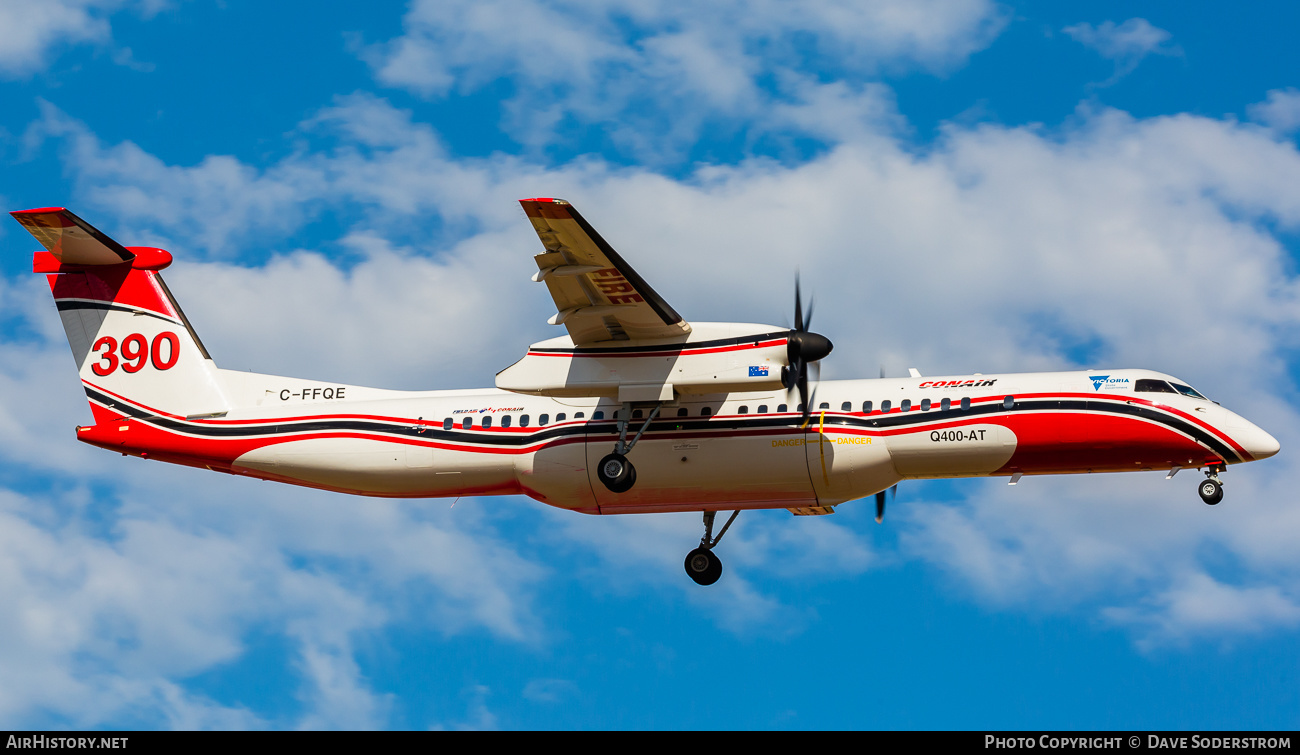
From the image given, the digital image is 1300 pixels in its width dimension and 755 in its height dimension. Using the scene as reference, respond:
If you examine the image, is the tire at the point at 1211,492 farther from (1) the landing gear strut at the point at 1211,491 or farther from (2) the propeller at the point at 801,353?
(2) the propeller at the point at 801,353

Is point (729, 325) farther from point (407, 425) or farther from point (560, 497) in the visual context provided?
point (407, 425)

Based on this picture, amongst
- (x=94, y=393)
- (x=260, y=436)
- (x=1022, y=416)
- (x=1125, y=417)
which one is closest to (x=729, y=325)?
(x=1022, y=416)

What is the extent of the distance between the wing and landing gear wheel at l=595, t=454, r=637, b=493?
2.00m

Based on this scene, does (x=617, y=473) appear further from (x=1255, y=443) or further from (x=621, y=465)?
(x=1255, y=443)

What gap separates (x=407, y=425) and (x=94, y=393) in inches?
243

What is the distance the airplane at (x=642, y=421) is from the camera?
21.0 meters

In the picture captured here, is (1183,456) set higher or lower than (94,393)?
lower

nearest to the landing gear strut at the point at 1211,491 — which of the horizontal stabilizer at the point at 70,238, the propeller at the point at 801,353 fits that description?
the propeller at the point at 801,353

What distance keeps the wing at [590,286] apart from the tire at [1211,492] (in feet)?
28.1

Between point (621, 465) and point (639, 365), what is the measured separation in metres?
1.67

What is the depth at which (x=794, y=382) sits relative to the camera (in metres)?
20.9

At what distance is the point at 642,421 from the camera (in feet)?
72.9

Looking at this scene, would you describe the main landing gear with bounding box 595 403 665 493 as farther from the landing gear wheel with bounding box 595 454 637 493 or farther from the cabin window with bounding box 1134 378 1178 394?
the cabin window with bounding box 1134 378 1178 394
